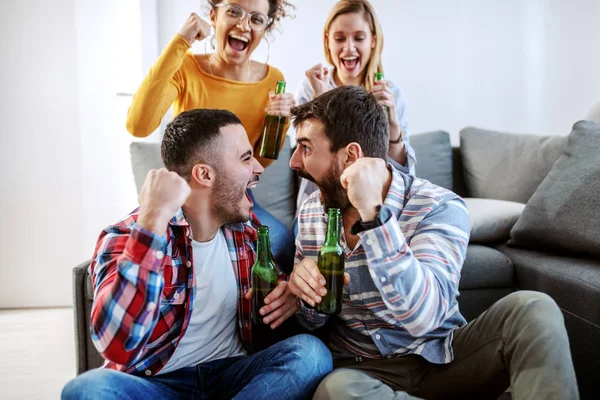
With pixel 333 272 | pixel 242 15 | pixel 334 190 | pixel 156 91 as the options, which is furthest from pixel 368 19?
pixel 333 272

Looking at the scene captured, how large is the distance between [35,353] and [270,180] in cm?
143

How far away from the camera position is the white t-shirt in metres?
1.43

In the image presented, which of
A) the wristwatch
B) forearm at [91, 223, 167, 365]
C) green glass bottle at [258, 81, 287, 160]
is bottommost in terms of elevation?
forearm at [91, 223, 167, 365]

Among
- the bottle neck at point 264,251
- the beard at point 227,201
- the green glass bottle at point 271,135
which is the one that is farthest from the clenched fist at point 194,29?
the bottle neck at point 264,251

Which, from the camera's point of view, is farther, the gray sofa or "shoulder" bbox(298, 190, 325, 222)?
the gray sofa

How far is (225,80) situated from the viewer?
211cm

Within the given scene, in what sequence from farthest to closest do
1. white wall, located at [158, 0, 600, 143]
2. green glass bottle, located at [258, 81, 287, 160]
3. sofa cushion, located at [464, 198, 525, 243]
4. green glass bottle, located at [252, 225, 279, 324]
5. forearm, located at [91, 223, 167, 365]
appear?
1. white wall, located at [158, 0, 600, 143]
2. sofa cushion, located at [464, 198, 525, 243]
3. green glass bottle, located at [258, 81, 287, 160]
4. green glass bottle, located at [252, 225, 279, 324]
5. forearm, located at [91, 223, 167, 365]

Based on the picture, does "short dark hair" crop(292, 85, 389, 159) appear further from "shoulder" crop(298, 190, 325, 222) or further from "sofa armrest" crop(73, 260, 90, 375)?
"sofa armrest" crop(73, 260, 90, 375)

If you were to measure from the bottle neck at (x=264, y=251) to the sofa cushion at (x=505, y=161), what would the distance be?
171 cm

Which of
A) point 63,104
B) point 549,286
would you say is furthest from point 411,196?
point 63,104

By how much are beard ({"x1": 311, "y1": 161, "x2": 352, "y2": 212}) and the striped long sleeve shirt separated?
0.07m

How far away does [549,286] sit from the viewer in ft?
6.38

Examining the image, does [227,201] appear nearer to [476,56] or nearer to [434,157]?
[434,157]

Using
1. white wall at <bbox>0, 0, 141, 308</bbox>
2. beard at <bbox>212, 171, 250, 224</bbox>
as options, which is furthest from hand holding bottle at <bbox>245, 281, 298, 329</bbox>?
white wall at <bbox>0, 0, 141, 308</bbox>
